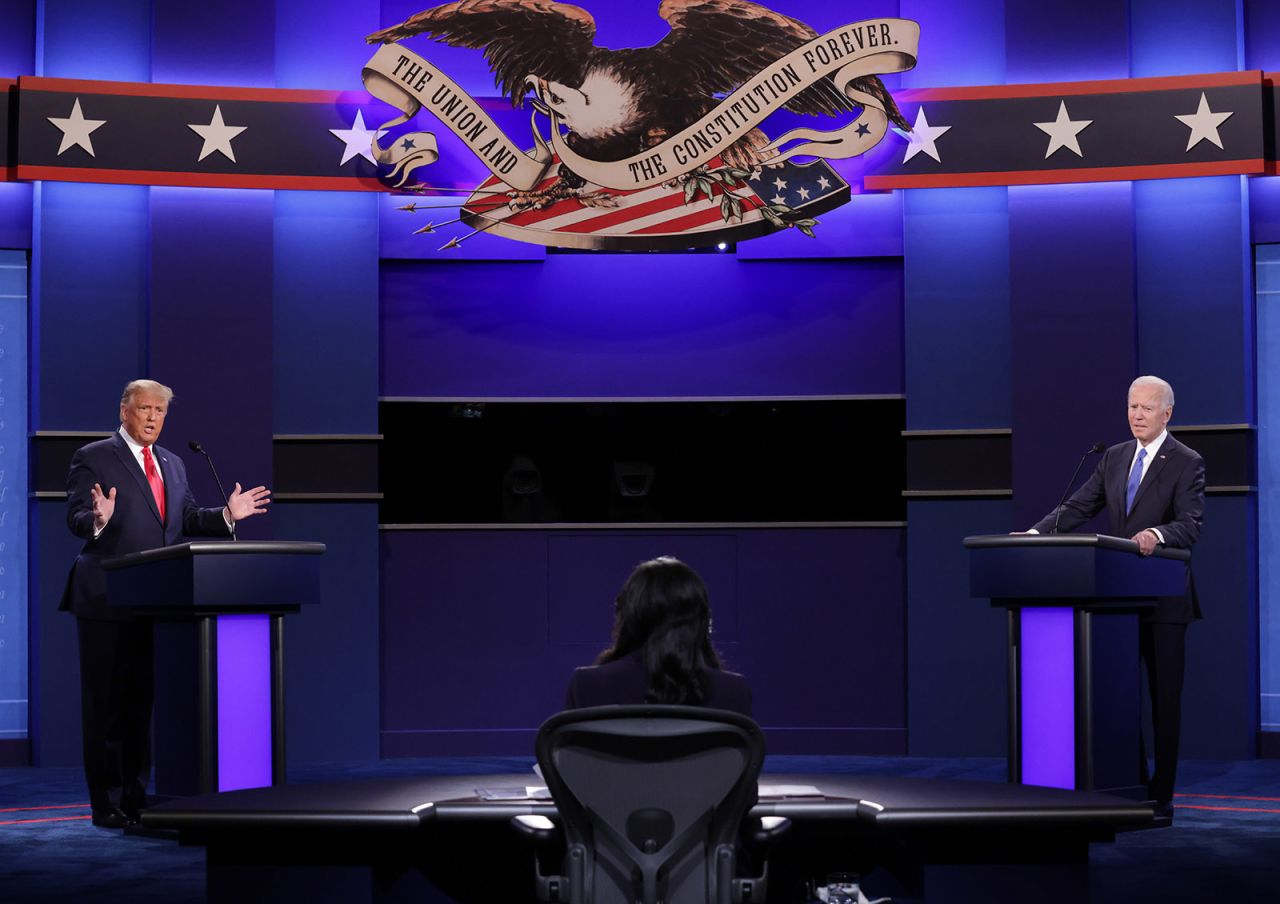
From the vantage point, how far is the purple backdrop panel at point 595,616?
7129 millimetres

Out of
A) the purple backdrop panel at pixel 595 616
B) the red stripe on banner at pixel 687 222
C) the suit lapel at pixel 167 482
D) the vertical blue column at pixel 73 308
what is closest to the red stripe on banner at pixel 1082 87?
the red stripe on banner at pixel 687 222

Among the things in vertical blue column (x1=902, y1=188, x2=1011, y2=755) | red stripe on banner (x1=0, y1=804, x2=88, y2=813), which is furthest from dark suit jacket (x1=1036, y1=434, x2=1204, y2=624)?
red stripe on banner (x1=0, y1=804, x2=88, y2=813)

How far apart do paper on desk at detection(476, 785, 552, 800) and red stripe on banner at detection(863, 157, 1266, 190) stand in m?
4.41

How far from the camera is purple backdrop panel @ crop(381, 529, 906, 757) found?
7.13m

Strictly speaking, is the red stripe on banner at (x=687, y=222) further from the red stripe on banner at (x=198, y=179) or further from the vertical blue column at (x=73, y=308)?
the vertical blue column at (x=73, y=308)

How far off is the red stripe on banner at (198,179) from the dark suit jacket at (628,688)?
444 cm

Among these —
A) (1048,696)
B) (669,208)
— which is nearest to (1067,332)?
(669,208)

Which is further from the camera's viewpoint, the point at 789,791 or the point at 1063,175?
the point at 1063,175

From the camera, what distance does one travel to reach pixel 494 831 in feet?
9.84

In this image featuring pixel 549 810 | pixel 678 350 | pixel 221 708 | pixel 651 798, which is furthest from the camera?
pixel 678 350

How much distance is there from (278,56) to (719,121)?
211 cm

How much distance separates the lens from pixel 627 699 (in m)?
2.97

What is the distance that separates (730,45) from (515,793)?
4.76 metres

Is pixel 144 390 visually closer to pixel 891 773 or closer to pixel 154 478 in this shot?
pixel 154 478
